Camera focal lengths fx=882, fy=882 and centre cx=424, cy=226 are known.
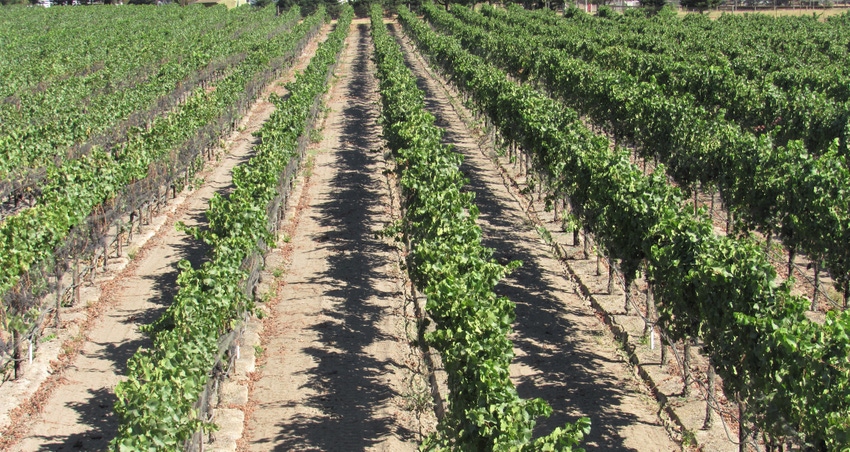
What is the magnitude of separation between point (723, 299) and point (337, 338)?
6.76 m

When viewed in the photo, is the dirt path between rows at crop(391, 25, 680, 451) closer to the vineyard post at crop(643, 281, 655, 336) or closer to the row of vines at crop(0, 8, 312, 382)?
the vineyard post at crop(643, 281, 655, 336)

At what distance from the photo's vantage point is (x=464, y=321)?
11352mm

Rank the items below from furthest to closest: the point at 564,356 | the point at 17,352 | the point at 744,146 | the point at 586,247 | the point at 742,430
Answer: the point at 586,247 → the point at 744,146 → the point at 564,356 → the point at 17,352 → the point at 742,430

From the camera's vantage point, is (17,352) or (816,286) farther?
(816,286)

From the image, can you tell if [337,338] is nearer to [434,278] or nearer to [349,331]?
[349,331]

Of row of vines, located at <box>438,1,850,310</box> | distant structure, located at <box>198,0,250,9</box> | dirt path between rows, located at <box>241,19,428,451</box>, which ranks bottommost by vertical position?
dirt path between rows, located at <box>241,19,428,451</box>

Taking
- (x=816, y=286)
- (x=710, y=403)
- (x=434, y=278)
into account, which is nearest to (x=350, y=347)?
(x=434, y=278)

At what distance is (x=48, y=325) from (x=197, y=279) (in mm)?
4152

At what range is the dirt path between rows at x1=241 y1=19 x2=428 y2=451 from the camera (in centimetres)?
1248

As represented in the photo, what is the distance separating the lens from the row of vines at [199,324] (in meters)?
9.39

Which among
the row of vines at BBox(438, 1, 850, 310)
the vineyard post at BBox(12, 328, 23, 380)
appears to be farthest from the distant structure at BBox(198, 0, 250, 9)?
the vineyard post at BBox(12, 328, 23, 380)

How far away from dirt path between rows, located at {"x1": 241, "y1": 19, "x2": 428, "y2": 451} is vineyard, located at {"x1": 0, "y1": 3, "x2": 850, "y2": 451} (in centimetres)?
6

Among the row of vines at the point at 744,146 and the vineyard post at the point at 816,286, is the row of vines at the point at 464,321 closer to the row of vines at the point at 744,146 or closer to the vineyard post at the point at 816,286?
the row of vines at the point at 744,146

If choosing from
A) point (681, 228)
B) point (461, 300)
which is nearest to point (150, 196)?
point (461, 300)
